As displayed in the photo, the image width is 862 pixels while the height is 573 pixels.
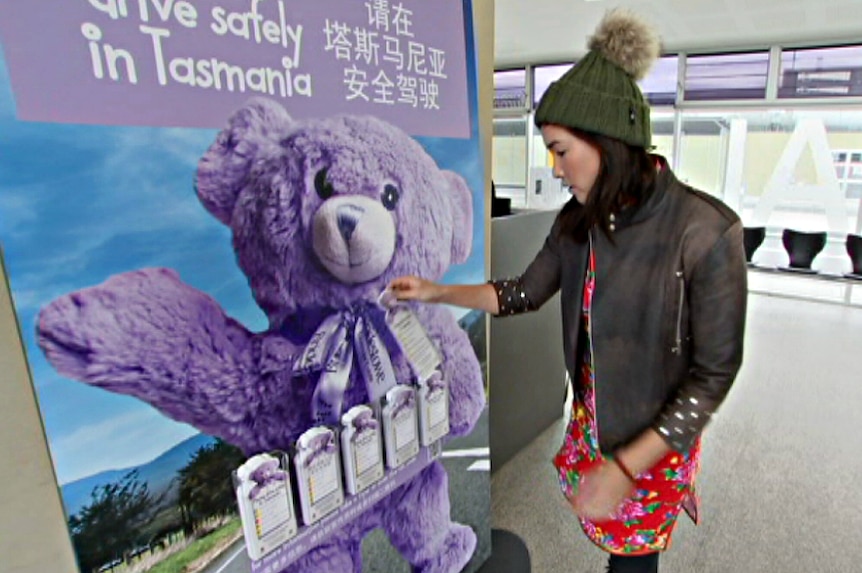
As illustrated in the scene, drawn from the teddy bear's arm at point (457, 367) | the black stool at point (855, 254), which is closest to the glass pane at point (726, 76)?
the black stool at point (855, 254)

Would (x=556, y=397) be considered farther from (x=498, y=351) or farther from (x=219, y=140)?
(x=219, y=140)

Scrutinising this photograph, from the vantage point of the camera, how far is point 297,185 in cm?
101

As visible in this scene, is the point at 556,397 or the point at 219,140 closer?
the point at 219,140

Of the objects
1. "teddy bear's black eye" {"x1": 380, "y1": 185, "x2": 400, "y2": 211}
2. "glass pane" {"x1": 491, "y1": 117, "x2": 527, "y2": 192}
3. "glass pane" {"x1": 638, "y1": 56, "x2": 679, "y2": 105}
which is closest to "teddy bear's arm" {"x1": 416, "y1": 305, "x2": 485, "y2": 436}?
"teddy bear's black eye" {"x1": 380, "y1": 185, "x2": 400, "y2": 211}

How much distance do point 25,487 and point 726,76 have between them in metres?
7.72

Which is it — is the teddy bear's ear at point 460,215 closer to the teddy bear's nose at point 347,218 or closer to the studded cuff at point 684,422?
the teddy bear's nose at point 347,218

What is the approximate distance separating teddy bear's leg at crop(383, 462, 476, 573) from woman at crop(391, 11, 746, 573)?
39cm

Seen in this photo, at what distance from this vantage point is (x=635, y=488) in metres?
1.27

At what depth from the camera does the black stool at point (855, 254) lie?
5.38 meters

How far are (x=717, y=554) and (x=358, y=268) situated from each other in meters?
1.90

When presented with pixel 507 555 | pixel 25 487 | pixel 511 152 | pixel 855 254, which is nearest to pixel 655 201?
pixel 25 487

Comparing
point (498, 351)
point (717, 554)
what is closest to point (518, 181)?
point (498, 351)

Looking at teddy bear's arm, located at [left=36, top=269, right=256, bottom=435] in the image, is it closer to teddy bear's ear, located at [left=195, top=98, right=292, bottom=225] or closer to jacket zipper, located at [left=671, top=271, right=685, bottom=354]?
teddy bear's ear, located at [left=195, top=98, right=292, bottom=225]

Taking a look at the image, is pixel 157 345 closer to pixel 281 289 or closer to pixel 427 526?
pixel 281 289
